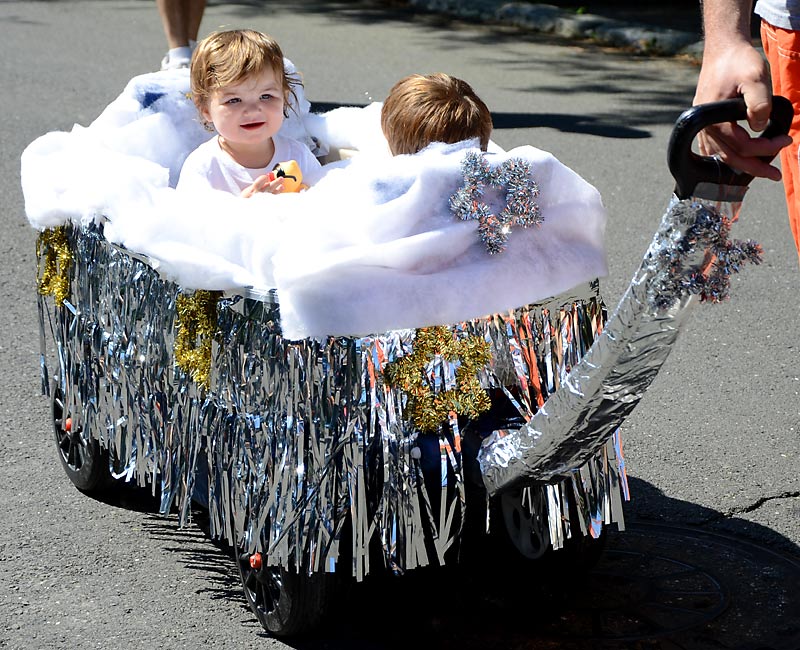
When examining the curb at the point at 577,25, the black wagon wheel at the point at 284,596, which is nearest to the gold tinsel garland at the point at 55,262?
the black wagon wheel at the point at 284,596

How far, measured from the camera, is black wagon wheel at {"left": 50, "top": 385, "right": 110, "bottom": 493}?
3217 mm

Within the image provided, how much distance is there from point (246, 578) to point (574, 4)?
28.2 ft

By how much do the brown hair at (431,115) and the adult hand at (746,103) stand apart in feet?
1.99

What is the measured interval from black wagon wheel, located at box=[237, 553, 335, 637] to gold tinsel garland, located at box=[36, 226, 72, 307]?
2.88ft

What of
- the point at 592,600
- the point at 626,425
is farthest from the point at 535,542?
the point at 626,425

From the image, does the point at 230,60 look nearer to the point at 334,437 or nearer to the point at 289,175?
the point at 289,175

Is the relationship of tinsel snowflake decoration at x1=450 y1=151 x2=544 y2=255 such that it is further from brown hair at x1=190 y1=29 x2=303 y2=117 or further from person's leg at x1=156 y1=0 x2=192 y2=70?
person's leg at x1=156 y1=0 x2=192 y2=70

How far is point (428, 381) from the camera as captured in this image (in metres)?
2.38

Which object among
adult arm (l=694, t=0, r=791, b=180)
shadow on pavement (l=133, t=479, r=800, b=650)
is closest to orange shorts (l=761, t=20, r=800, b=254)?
adult arm (l=694, t=0, r=791, b=180)

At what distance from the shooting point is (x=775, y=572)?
290 cm

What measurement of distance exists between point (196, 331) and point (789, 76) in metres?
1.39

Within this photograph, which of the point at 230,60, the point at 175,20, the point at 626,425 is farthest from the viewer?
the point at 175,20

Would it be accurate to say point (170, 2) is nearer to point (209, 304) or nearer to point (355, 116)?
point (355, 116)

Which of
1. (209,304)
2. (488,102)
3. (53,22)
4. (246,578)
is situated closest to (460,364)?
(209,304)
